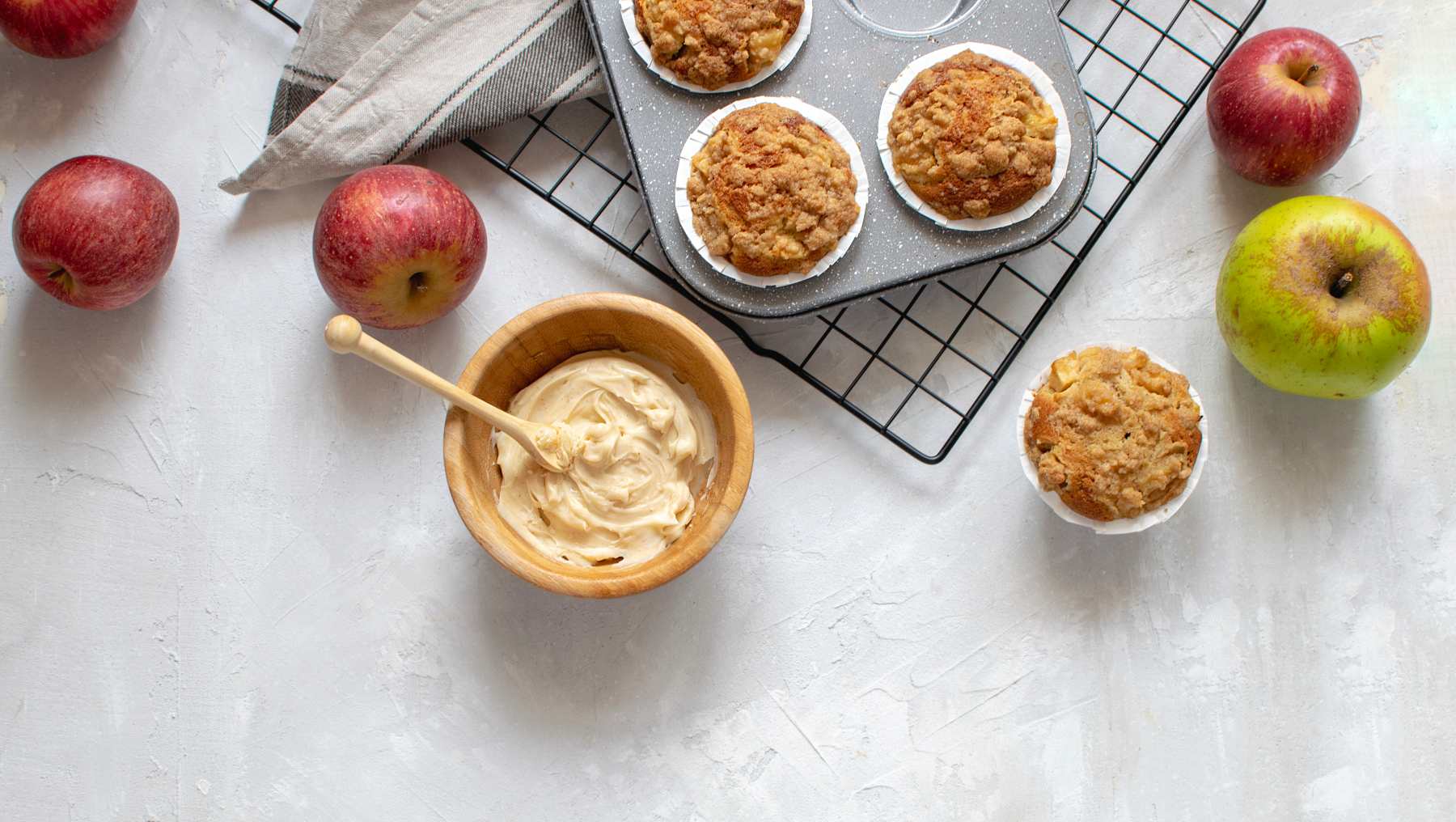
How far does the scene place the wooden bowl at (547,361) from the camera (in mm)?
1731

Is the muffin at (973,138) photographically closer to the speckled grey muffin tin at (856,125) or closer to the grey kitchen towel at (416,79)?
the speckled grey muffin tin at (856,125)

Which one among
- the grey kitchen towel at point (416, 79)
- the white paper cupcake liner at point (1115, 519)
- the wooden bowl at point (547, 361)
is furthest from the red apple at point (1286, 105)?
the grey kitchen towel at point (416, 79)

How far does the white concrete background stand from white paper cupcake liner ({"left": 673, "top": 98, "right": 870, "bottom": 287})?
0.22m

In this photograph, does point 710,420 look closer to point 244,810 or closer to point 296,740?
point 296,740

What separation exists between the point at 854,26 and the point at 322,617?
1492 mm

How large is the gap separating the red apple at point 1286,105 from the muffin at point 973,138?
1.14 ft

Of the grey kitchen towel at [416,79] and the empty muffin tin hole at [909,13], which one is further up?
the empty muffin tin hole at [909,13]

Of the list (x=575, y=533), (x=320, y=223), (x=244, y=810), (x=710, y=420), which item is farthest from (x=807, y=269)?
(x=244, y=810)

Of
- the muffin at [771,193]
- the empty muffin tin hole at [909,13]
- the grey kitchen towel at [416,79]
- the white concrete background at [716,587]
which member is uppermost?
the empty muffin tin hole at [909,13]

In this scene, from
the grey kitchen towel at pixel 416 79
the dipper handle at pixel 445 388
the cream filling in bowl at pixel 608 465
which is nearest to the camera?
the dipper handle at pixel 445 388

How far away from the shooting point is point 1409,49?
2.14 m

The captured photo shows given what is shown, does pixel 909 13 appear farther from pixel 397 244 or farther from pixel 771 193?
pixel 397 244

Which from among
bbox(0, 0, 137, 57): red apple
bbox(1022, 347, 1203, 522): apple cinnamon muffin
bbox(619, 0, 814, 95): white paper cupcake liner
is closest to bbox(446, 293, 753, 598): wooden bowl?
bbox(619, 0, 814, 95): white paper cupcake liner

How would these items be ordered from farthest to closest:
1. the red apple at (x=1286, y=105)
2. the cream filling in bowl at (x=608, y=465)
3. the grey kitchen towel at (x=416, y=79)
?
the grey kitchen towel at (x=416, y=79) < the red apple at (x=1286, y=105) < the cream filling in bowl at (x=608, y=465)
